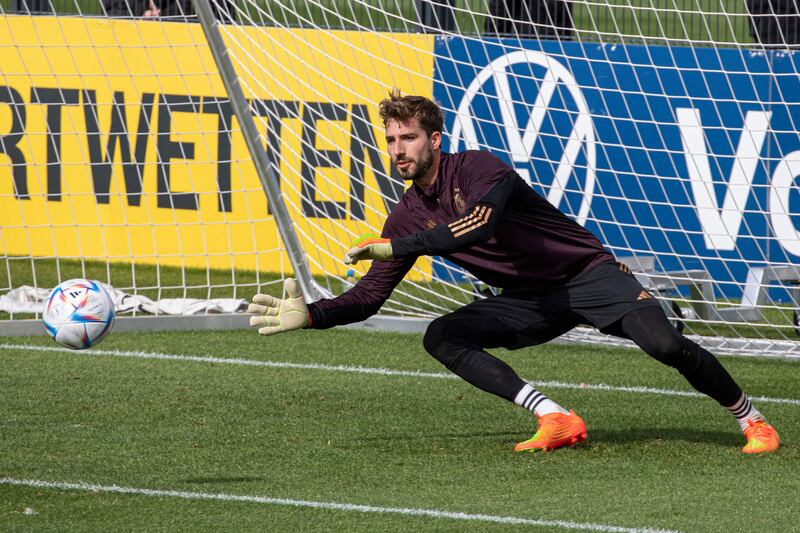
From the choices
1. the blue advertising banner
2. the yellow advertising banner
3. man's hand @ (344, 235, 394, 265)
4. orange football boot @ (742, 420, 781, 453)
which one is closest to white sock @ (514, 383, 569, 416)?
orange football boot @ (742, 420, 781, 453)

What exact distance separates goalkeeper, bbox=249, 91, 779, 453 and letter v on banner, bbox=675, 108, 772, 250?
4.95 meters

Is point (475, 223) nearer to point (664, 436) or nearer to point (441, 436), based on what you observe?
point (441, 436)

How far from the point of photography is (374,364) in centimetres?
872

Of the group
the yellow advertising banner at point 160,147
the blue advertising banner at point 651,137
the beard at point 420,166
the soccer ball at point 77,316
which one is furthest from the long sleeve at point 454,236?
the yellow advertising banner at point 160,147

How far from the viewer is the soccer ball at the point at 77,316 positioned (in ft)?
18.9

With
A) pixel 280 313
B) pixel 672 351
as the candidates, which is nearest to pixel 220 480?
pixel 280 313

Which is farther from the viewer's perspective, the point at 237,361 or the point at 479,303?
the point at 237,361

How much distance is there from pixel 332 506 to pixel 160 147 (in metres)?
7.59

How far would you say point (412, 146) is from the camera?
19.6 feet

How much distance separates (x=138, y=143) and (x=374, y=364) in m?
4.46

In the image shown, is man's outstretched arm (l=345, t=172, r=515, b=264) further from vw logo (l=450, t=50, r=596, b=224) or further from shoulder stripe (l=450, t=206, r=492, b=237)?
vw logo (l=450, t=50, r=596, b=224)

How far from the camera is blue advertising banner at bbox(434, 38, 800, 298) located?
11.1m

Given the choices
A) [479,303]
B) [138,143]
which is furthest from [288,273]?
[479,303]

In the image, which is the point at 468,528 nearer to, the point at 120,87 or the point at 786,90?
the point at 786,90
